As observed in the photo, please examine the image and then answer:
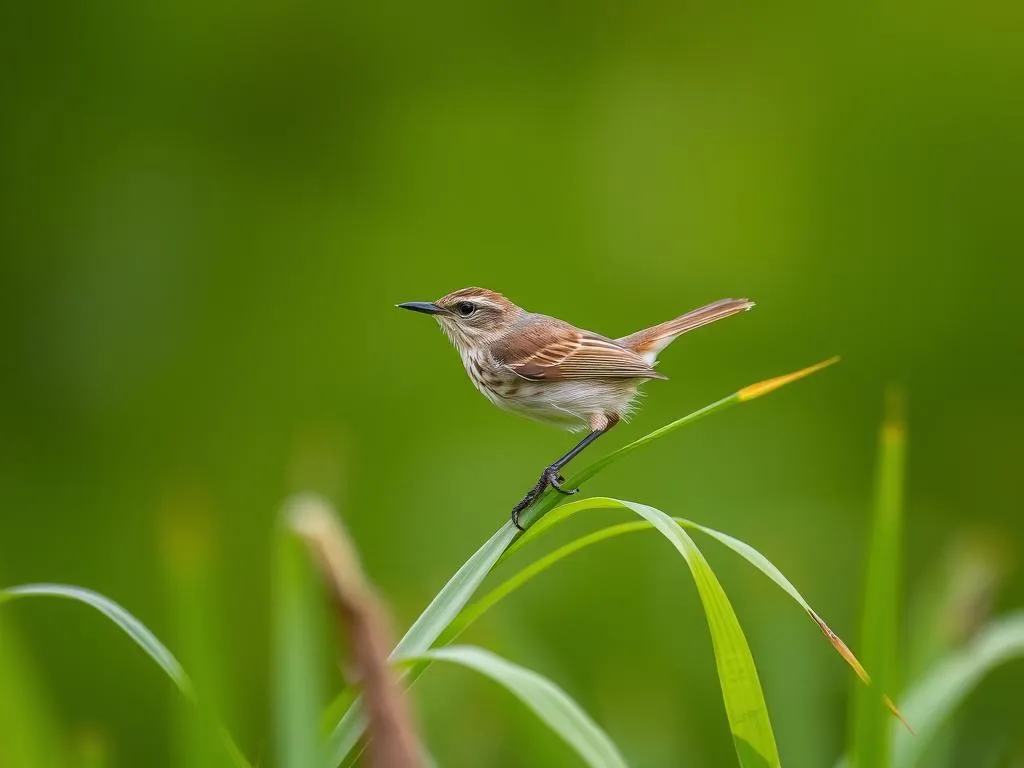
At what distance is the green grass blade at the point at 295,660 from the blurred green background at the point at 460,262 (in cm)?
547

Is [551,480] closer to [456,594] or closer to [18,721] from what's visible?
[456,594]

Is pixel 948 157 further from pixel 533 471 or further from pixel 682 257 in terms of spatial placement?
pixel 533 471

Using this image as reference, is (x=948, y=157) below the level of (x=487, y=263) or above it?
below

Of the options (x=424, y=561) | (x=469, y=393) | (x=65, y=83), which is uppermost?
(x=65, y=83)

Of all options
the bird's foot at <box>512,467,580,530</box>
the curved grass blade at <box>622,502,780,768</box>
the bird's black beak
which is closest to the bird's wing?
the bird's black beak

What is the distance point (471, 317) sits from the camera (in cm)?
429

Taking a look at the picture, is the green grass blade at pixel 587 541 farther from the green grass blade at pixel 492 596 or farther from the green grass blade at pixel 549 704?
the green grass blade at pixel 549 704

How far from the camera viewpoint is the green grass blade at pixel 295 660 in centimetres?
134

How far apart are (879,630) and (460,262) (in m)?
6.90

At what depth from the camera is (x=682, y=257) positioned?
8.52m

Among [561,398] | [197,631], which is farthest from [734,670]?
[561,398]

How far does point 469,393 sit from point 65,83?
13.1ft

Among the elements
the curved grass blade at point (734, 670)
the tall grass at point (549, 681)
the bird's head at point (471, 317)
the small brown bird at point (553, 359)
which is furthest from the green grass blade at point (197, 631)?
the bird's head at point (471, 317)

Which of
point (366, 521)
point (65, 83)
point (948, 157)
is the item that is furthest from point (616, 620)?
point (65, 83)
